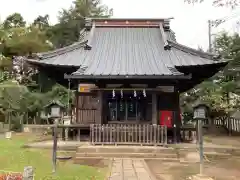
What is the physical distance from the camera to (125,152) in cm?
1276

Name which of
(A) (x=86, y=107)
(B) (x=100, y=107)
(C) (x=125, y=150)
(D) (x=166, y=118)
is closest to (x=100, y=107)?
(B) (x=100, y=107)

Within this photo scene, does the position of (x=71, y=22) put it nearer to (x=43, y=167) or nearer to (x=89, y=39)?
(x=89, y=39)

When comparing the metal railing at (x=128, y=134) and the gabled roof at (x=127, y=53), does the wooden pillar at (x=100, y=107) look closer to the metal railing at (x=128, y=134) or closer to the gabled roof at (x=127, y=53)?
the metal railing at (x=128, y=134)

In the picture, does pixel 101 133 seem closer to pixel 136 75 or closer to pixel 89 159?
pixel 89 159

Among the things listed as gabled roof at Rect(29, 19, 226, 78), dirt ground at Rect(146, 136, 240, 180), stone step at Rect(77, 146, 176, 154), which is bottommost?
dirt ground at Rect(146, 136, 240, 180)

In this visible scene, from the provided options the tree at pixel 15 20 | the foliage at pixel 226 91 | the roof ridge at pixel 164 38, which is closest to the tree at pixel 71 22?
the tree at pixel 15 20

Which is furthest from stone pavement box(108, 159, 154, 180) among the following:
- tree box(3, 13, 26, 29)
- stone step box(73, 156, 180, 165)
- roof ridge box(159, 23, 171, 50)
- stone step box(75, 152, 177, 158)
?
tree box(3, 13, 26, 29)

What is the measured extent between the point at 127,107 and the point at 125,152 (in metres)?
3.47

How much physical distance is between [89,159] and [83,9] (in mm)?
38779

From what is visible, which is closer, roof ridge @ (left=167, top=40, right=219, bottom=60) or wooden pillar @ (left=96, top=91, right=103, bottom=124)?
wooden pillar @ (left=96, top=91, right=103, bottom=124)

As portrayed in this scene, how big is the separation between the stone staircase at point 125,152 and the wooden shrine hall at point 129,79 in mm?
935

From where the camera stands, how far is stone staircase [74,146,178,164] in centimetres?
1245

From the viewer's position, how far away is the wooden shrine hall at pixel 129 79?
14.1 metres

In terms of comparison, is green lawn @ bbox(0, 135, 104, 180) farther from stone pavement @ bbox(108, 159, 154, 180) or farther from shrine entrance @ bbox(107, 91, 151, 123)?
shrine entrance @ bbox(107, 91, 151, 123)
